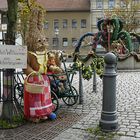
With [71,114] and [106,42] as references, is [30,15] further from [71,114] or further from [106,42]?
[106,42]

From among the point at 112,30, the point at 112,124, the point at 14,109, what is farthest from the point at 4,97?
the point at 112,30

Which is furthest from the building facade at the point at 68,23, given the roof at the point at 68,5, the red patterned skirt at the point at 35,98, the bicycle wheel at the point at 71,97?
the red patterned skirt at the point at 35,98

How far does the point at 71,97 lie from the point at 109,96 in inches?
88.5

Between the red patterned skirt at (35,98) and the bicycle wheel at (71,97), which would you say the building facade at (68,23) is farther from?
the red patterned skirt at (35,98)

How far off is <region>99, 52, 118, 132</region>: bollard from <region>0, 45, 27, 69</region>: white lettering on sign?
151 cm

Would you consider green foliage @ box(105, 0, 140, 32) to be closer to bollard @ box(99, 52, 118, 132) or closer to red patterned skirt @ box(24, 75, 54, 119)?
red patterned skirt @ box(24, 75, 54, 119)

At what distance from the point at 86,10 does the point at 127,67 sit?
1759 inches

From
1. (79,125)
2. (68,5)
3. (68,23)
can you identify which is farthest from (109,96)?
(68,5)

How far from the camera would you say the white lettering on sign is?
20.6ft

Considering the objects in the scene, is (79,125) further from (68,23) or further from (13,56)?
(68,23)

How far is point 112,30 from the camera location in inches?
601

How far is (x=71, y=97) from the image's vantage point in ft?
26.6

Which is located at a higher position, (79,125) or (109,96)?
(109,96)

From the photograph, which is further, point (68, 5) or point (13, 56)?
point (68, 5)
